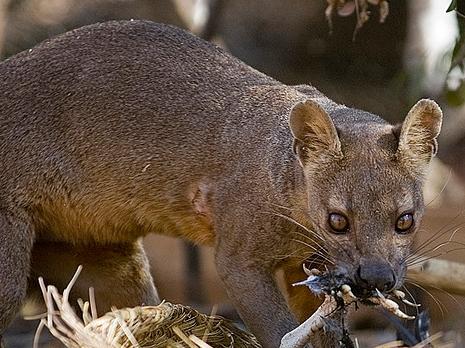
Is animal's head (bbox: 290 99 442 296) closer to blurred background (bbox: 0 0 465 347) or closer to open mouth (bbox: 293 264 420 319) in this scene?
open mouth (bbox: 293 264 420 319)

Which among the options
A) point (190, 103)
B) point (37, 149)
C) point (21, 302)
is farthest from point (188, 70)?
point (21, 302)

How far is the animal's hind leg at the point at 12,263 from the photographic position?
5957 mm

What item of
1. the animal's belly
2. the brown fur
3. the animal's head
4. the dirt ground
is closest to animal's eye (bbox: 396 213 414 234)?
the animal's head

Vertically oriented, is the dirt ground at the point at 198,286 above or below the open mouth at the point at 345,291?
below

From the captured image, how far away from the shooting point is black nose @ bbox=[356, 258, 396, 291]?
479cm

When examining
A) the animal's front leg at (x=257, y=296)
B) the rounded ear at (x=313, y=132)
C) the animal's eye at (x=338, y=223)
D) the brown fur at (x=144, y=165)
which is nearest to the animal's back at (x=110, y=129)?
the brown fur at (x=144, y=165)

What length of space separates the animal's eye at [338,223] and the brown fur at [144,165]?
0.97ft

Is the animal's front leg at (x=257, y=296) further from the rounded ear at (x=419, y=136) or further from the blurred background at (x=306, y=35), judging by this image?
the blurred background at (x=306, y=35)

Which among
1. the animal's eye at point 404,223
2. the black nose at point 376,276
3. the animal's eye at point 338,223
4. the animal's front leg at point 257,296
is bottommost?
the animal's front leg at point 257,296

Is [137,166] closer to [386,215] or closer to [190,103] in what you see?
[190,103]

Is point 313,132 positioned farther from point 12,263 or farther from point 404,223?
point 12,263

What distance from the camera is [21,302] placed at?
238 inches

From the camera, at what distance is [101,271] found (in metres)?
6.62

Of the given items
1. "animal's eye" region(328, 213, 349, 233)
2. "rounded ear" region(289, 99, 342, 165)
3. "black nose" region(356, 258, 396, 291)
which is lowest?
"black nose" region(356, 258, 396, 291)
